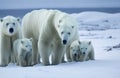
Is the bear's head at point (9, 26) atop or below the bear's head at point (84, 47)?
atop

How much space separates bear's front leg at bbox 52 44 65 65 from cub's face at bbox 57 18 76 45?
817 mm

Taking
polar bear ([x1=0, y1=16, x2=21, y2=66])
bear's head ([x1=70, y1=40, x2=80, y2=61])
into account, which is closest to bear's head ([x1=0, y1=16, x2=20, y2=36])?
polar bear ([x1=0, y1=16, x2=21, y2=66])

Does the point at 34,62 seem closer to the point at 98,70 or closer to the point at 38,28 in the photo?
the point at 38,28

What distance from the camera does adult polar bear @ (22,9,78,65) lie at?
7367 millimetres

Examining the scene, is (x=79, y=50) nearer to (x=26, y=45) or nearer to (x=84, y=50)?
(x=84, y=50)

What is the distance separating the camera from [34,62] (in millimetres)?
9367

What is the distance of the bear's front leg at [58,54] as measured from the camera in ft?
27.1

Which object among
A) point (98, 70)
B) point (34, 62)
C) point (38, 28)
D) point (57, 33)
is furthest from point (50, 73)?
point (34, 62)

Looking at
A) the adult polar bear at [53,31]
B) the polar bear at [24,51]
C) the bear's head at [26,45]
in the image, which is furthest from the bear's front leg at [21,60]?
the adult polar bear at [53,31]

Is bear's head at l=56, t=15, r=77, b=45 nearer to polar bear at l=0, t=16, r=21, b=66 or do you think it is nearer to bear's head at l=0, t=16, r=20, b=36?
bear's head at l=0, t=16, r=20, b=36

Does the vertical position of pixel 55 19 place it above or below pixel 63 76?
above

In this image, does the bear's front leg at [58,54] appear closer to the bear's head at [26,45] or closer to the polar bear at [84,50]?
the bear's head at [26,45]

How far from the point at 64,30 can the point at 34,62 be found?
90.7 inches

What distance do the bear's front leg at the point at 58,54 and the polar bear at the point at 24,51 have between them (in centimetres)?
53
